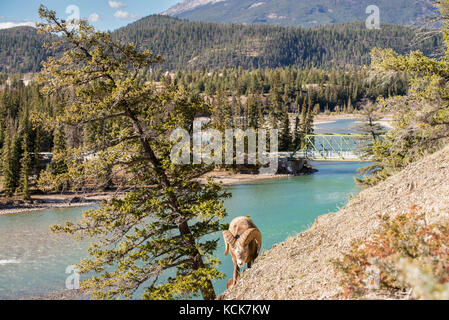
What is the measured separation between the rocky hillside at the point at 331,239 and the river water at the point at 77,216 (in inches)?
165

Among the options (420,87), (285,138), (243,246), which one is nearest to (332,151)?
(285,138)

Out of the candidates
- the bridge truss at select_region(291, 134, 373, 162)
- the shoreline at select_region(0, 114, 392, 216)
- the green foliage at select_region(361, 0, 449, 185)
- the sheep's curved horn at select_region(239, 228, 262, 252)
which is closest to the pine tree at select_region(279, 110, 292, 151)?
the bridge truss at select_region(291, 134, 373, 162)

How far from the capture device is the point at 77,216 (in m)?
34.5

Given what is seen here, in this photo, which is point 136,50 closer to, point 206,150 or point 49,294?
point 206,150

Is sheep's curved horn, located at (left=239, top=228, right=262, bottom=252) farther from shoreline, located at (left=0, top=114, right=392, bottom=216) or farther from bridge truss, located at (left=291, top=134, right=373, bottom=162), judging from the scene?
shoreline, located at (left=0, top=114, right=392, bottom=216)

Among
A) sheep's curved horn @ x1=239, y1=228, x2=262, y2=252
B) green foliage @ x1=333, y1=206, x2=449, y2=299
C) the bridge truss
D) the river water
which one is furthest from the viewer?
the bridge truss

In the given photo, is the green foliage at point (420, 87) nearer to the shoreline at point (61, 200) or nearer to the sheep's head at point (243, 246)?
the sheep's head at point (243, 246)

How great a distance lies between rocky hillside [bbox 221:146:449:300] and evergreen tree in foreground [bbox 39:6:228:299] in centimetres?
178

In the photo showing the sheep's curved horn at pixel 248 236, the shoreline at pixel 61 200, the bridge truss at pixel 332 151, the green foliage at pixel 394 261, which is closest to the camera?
the green foliage at pixel 394 261

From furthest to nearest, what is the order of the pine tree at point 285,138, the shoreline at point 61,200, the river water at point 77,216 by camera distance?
the pine tree at point 285,138
the shoreline at point 61,200
the river water at point 77,216

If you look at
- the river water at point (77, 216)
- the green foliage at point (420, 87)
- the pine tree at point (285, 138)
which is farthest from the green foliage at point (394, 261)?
the pine tree at point (285, 138)

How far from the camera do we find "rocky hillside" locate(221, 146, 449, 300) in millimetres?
7020

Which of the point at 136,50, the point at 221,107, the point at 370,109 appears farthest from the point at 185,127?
the point at 221,107

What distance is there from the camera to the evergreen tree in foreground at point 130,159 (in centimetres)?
1030
